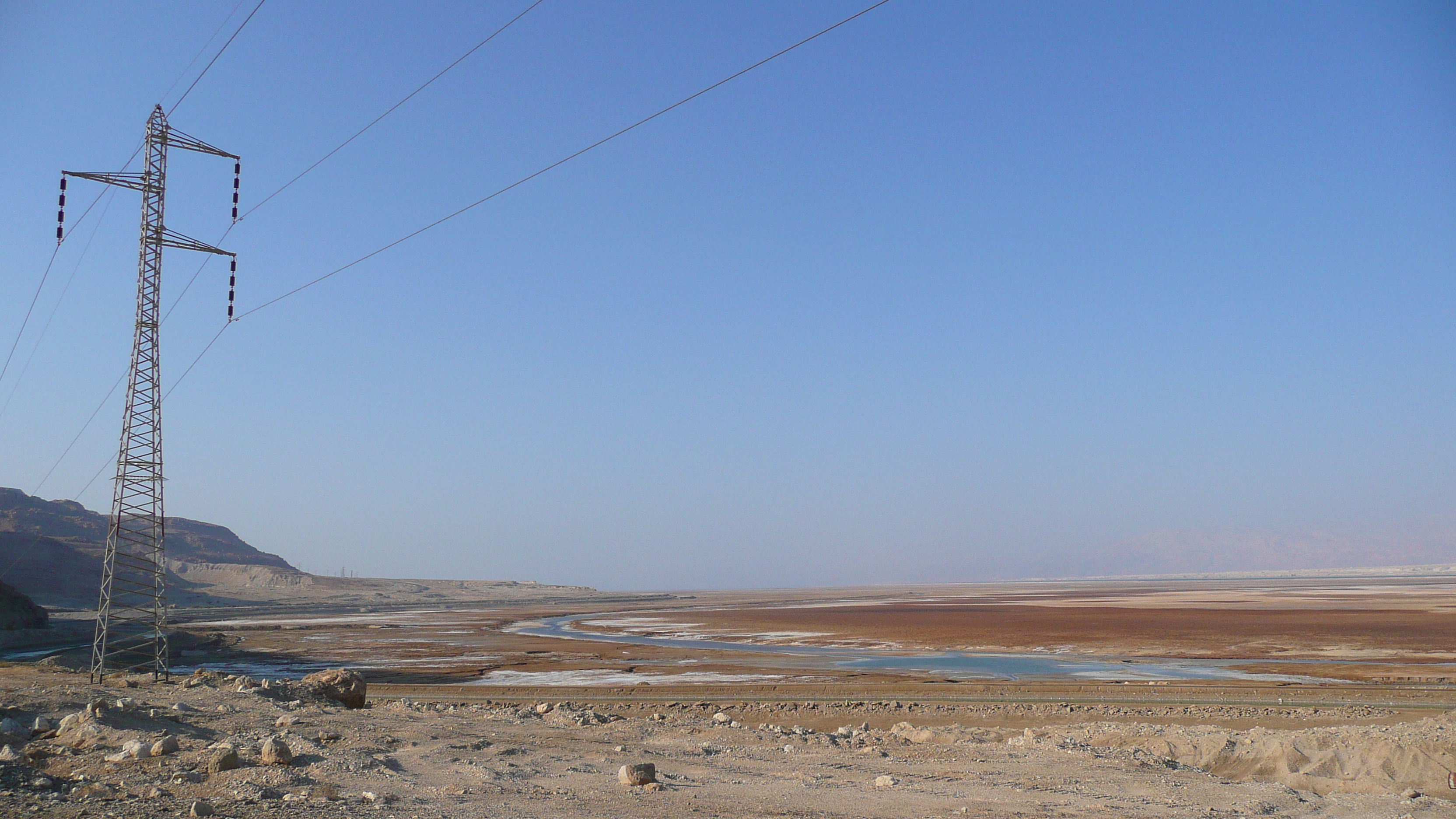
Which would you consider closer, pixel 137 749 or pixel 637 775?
pixel 137 749

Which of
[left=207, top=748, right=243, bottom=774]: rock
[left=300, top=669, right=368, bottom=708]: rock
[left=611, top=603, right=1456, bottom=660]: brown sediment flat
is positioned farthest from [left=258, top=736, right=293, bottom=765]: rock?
[left=611, top=603, right=1456, bottom=660]: brown sediment flat

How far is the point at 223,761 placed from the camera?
951cm

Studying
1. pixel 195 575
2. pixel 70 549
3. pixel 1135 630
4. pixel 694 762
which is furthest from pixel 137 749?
pixel 195 575

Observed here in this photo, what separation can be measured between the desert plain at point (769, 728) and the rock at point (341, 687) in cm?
41

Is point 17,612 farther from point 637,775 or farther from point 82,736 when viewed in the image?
point 637,775

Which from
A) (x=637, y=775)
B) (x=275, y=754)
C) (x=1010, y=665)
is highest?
(x=275, y=754)

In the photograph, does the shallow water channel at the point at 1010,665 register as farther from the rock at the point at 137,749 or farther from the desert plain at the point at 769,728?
the rock at the point at 137,749

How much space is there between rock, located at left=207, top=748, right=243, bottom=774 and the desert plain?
77 millimetres

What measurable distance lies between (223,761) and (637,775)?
5064mm

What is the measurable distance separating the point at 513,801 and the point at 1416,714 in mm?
21668

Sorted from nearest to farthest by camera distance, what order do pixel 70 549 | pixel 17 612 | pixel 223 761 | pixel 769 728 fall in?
1. pixel 223 761
2. pixel 769 728
3. pixel 17 612
4. pixel 70 549

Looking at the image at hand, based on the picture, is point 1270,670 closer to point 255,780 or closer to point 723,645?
point 723,645

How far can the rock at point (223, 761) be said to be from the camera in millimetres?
9398

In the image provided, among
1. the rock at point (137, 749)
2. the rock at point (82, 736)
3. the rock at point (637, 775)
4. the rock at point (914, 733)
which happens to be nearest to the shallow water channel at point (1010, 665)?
the rock at point (914, 733)
